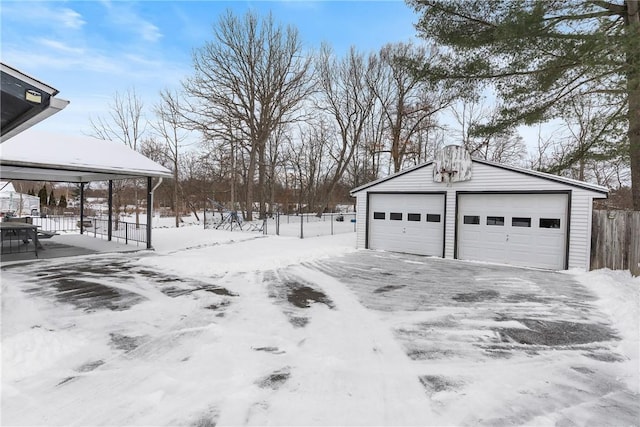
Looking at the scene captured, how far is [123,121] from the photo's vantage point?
73.8 feet

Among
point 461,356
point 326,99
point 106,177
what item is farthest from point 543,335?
point 326,99

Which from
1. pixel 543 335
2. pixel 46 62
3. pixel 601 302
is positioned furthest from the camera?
pixel 46 62

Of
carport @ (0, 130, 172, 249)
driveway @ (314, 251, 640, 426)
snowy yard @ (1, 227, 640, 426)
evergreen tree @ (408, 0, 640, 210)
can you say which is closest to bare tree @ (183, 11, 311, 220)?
carport @ (0, 130, 172, 249)

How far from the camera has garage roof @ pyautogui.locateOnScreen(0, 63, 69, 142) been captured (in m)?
3.64

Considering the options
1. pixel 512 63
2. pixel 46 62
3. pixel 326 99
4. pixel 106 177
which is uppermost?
pixel 326 99

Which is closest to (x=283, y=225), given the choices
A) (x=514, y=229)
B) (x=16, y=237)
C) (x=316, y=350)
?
(x=16, y=237)

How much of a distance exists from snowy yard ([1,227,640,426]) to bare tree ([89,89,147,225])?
17.6 metres

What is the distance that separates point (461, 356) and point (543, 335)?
4.91ft

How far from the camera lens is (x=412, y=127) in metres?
24.9

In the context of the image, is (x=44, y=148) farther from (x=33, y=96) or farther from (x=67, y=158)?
(x=33, y=96)

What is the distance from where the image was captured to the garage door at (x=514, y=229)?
8.78 metres

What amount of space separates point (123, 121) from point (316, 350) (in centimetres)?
2417

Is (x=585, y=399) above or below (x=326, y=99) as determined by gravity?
below

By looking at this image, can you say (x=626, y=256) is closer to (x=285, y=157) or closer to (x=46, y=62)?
(x=46, y=62)
